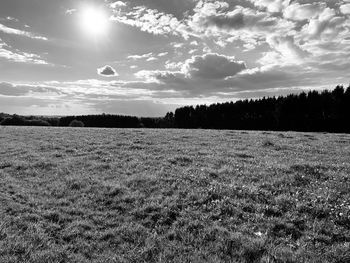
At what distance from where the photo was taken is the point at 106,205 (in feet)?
34.3

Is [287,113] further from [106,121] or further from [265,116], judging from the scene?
[106,121]

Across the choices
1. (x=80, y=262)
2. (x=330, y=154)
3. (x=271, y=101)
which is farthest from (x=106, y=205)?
(x=271, y=101)

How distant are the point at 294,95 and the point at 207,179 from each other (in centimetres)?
9455

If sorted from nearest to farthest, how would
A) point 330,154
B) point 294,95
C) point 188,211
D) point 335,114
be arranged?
point 188,211 → point 330,154 → point 335,114 → point 294,95

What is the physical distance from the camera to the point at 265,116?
107 m

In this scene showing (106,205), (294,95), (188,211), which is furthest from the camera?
(294,95)

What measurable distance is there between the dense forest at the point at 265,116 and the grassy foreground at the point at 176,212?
81.6 meters

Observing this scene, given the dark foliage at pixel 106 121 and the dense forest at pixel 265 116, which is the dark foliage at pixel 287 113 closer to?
the dense forest at pixel 265 116

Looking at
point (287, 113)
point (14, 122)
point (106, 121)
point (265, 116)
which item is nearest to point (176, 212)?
point (287, 113)

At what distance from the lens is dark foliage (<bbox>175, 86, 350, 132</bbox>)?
85287 mm

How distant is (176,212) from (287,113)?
9462 centimetres

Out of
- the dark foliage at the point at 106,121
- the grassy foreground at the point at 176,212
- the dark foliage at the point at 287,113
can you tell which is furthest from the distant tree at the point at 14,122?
the grassy foreground at the point at 176,212

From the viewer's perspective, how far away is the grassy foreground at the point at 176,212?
23.2 feet

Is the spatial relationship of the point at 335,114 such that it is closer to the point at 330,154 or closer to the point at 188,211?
the point at 330,154
